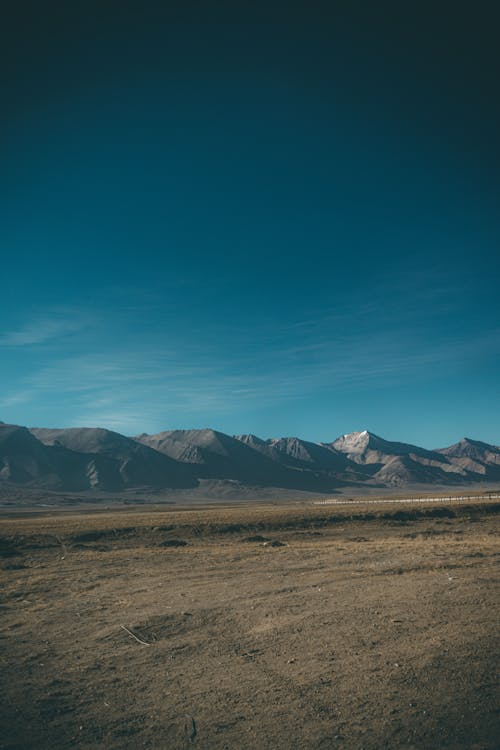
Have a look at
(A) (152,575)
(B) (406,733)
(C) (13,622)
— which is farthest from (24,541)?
(B) (406,733)

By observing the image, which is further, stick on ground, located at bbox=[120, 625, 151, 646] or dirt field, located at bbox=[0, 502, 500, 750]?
stick on ground, located at bbox=[120, 625, 151, 646]

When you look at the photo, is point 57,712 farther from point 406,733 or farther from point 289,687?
point 406,733

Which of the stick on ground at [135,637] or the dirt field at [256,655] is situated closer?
the dirt field at [256,655]

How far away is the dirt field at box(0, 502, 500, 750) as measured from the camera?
777 centimetres

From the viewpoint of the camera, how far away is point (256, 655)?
11234 mm

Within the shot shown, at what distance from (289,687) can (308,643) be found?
264cm

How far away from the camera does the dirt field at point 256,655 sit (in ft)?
25.5

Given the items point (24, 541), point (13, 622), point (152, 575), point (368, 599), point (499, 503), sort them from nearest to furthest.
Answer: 1. point (13, 622)
2. point (368, 599)
3. point (152, 575)
4. point (24, 541)
5. point (499, 503)

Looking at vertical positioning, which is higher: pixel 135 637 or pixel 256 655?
pixel 256 655

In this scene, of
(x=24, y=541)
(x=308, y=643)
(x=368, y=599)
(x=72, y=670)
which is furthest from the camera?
(x=24, y=541)

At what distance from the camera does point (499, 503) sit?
67062 millimetres

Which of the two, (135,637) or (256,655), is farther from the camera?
(135,637)

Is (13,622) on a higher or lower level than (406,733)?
lower

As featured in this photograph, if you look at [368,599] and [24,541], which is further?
[24,541]
